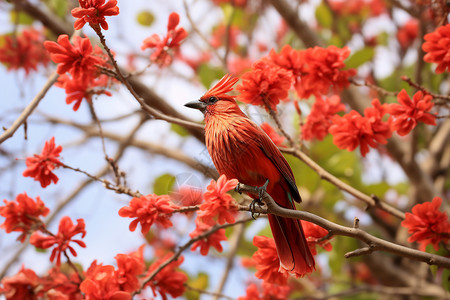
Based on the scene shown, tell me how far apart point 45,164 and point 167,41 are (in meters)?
0.72

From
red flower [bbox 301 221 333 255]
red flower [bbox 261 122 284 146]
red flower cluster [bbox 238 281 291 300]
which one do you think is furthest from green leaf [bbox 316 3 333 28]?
red flower [bbox 301 221 333 255]

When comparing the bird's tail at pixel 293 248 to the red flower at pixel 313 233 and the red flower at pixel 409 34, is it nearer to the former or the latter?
the red flower at pixel 313 233

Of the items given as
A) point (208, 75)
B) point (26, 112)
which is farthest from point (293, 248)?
point (208, 75)

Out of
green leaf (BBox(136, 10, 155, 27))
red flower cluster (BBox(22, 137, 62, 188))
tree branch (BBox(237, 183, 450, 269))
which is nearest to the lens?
tree branch (BBox(237, 183, 450, 269))

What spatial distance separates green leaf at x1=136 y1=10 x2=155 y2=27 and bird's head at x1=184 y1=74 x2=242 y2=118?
2.46m

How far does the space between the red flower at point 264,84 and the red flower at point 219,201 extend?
0.54m

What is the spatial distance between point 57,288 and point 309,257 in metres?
1.05

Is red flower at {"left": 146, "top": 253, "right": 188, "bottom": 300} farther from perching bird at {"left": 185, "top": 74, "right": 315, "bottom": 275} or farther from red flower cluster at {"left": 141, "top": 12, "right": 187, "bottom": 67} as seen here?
red flower cluster at {"left": 141, "top": 12, "right": 187, "bottom": 67}

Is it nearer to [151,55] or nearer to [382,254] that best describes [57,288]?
[151,55]

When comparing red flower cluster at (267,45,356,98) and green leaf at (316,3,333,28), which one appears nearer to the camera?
red flower cluster at (267,45,356,98)

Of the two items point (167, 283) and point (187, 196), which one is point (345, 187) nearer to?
point (187, 196)

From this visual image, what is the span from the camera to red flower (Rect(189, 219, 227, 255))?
2016 mm

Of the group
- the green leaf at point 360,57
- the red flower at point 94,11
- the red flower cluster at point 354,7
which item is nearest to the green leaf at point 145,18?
the red flower cluster at point 354,7

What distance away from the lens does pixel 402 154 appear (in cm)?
308
